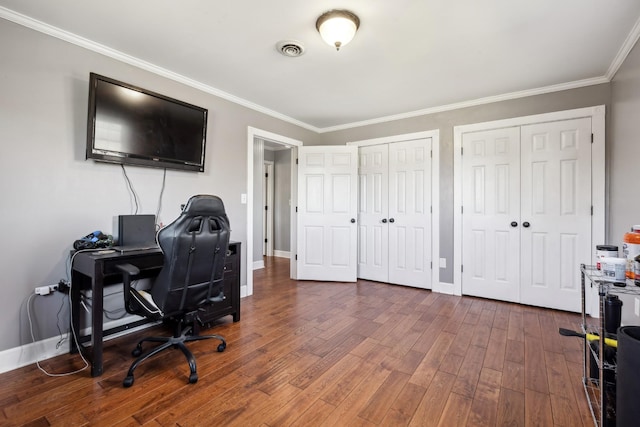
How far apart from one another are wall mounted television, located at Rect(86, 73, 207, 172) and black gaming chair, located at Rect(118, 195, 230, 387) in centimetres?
105

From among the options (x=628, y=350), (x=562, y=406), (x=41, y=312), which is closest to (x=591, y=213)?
→ (x=562, y=406)

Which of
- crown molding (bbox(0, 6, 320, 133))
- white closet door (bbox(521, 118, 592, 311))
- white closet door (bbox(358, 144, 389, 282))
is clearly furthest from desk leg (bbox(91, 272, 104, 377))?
white closet door (bbox(521, 118, 592, 311))

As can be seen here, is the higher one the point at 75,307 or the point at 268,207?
the point at 268,207

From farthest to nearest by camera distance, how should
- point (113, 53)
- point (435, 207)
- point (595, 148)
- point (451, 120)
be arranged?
1. point (435, 207)
2. point (451, 120)
3. point (595, 148)
4. point (113, 53)

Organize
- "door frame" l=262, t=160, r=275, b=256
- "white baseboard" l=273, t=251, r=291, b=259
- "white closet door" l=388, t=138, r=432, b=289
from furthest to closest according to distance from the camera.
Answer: "door frame" l=262, t=160, r=275, b=256, "white baseboard" l=273, t=251, r=291, b=259, "white closet door" l=388, t=138, r=432, b=289

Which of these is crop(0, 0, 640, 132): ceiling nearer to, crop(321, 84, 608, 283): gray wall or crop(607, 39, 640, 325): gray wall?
crop(321, 84, 608, 283): gray wall

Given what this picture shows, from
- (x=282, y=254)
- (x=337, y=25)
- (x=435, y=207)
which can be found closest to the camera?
(x=337, y=25)

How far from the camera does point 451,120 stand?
3789 mm

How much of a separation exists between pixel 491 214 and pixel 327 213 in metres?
2.18

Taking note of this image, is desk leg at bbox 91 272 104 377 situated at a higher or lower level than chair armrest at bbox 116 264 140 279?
lower

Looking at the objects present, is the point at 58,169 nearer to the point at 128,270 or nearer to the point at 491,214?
the point at 128,270

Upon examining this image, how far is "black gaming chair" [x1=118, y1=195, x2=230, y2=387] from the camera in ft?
6.13

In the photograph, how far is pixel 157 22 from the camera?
2127 mm

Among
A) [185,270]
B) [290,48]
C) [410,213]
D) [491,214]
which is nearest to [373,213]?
[410,213]
